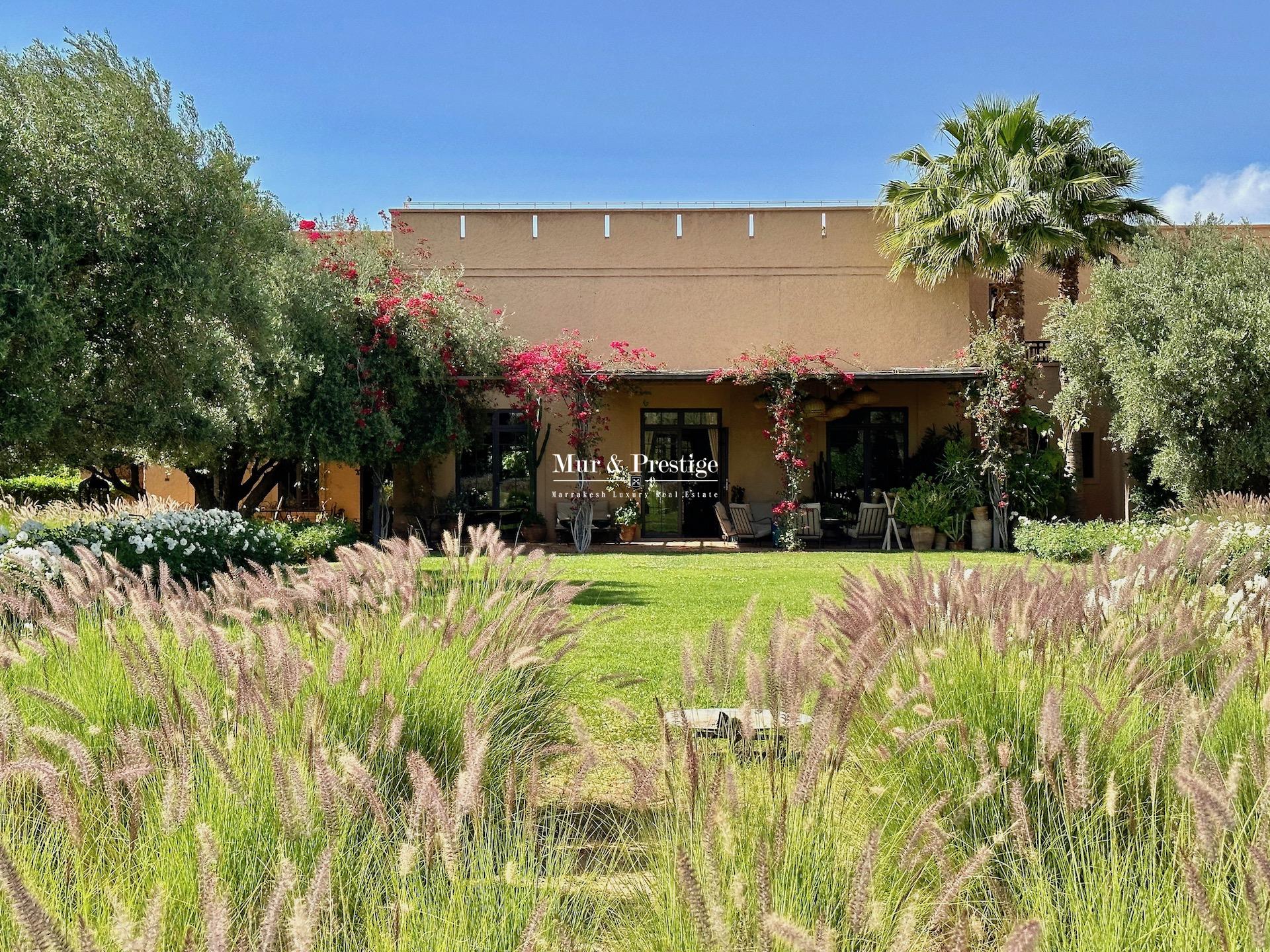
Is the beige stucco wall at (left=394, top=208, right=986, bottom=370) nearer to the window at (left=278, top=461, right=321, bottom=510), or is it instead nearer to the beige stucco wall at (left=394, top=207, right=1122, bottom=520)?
the beige stucco wall at (left=394, top=207, right=1122, bottom=520)

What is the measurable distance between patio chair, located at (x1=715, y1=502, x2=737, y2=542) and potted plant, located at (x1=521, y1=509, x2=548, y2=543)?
10.9 ft

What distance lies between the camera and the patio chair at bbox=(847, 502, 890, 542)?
18.0 m

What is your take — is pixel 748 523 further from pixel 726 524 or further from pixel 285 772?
pixel 285 772

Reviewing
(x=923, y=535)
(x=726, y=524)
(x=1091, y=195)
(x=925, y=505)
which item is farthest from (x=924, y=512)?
A: (x=1091, y=195)

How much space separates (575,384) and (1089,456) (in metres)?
11.0

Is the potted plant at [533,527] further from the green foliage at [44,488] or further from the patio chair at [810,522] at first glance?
the green foliage at [44,488]

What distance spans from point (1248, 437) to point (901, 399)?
6.43m

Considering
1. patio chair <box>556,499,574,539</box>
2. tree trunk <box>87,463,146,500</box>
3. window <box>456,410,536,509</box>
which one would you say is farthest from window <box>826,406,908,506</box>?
tree trunk <box>87,463,146,500</box>

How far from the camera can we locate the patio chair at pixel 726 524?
17.7 meters

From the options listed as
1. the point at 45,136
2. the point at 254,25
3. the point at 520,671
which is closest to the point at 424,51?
the point at 254,25

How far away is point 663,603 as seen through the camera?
9844 millimetres

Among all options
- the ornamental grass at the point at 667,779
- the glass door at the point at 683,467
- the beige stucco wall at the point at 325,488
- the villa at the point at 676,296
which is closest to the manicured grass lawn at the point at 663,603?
the ornamental grass at the point at 667,779

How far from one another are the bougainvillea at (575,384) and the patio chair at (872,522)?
16.1ft

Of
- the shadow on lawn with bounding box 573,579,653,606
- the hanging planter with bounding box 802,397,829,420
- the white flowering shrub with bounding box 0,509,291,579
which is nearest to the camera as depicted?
the white flowering shrub with bounding box 0,509,291,579
